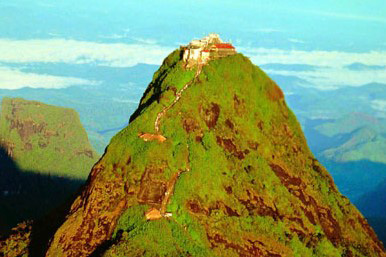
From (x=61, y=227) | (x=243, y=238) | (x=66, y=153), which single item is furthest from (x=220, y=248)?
(x=66, y=153)

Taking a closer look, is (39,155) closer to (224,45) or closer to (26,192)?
(26,192)

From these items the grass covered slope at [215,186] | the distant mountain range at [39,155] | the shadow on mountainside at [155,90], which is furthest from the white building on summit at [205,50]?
the distant mountain range at [39,155]

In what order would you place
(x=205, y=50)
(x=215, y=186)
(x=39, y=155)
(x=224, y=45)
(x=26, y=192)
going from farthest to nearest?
(x=39, y=155), (x=26, y=192), (x=224, y=45), (x=205, y=50), (x=215, y=186)

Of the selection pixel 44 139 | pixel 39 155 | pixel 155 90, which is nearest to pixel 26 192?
pixel 39 155

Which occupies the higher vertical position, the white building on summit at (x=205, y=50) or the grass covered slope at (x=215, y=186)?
the white building on summit at (x=205, y=50)

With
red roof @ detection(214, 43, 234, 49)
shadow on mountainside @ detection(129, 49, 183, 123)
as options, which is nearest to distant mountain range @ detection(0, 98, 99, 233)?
shadow on mountainside @ detection(129, 49, 183, 123)

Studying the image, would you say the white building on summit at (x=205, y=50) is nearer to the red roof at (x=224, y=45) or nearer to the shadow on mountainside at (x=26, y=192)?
the red roof at (x=224, y=45)
